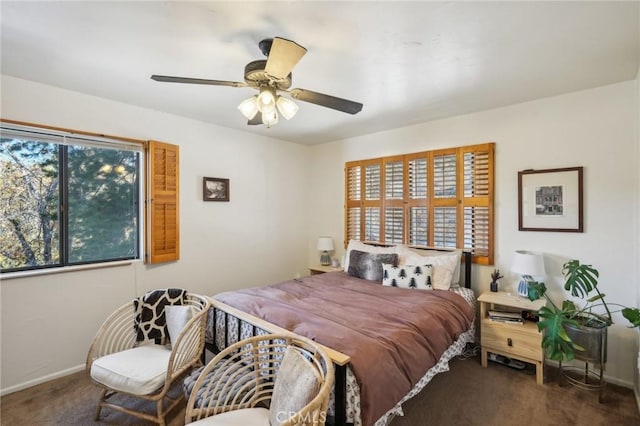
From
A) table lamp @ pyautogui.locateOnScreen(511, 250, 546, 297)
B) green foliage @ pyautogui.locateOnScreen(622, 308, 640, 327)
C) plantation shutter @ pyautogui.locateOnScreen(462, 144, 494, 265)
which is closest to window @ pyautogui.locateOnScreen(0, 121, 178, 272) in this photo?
plantation shutter @ pyautogui.locateOnScreen(462, 144, 494, 265)

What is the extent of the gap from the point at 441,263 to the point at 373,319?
1.39 m

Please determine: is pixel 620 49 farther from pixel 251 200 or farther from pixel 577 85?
pixel 251 200

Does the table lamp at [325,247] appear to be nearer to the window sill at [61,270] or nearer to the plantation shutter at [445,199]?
the plantation shutter at [445,199]

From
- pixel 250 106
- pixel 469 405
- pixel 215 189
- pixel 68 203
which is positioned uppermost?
pixel 250 106

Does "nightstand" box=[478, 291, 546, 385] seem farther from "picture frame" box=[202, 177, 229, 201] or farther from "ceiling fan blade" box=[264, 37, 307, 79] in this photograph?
"picture frame" box=[202, 177, 229, 201]

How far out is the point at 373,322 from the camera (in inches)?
83.5

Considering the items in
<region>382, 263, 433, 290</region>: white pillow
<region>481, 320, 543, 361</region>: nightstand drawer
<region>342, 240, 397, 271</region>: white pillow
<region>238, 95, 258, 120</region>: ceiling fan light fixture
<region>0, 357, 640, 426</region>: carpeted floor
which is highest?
<region>238, 95, 258, 120</region>: ceiling fan light fixture

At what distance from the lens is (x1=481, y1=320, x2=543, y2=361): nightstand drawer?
259 centimetres

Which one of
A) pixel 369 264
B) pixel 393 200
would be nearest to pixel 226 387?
pixel 369 264

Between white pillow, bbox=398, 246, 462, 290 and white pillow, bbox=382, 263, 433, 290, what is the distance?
94 mm

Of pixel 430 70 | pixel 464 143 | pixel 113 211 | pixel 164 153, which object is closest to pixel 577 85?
pixel 464 143

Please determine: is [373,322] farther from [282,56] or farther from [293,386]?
[282,56]

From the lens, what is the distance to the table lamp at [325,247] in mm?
4527

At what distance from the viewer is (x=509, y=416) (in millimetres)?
2168
